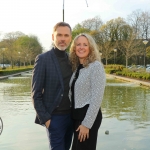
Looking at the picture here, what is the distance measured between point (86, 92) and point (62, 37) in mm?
571

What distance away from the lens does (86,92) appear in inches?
96.0

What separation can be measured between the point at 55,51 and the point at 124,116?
A: 494 centimetres

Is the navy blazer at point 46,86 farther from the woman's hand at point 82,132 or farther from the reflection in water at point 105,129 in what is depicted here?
the reflection in water at point 105,129

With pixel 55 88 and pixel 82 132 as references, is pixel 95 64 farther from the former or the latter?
pixel 82 132

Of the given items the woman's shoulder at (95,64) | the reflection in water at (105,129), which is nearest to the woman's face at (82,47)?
the woman's shoulder at (95,64)

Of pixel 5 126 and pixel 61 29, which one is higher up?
pixel 61 29

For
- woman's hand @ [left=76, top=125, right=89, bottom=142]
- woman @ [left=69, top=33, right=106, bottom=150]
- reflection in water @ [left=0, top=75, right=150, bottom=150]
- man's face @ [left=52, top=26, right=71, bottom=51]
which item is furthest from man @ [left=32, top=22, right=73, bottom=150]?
reflection in water @ [left=0, top=75, right=150, bottom=150]

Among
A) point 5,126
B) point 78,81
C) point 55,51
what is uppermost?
point 55,51

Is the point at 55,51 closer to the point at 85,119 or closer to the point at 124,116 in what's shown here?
Result: the point at 85,119

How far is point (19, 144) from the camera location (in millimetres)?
4633

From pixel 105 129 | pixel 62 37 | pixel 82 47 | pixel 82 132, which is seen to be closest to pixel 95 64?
pixel 82 47

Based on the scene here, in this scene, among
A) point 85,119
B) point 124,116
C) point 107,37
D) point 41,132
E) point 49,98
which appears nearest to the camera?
point 85,119

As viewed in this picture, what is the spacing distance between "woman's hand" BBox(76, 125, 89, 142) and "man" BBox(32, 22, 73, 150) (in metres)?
0.23

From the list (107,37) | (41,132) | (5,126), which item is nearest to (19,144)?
(41,132)
